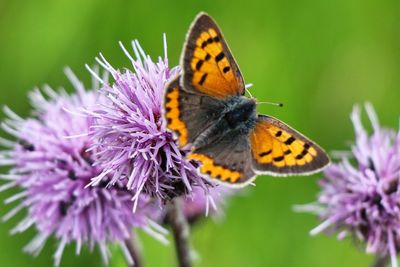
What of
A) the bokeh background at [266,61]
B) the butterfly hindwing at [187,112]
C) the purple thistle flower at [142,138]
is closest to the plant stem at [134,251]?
the purple thistle flower at [142,138]

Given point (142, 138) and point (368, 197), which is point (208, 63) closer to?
point (142, 138)

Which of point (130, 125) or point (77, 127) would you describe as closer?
point (130, 125)

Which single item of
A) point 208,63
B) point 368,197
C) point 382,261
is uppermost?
point 208,63

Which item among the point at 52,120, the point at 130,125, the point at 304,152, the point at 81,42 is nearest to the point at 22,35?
the point at 81,42

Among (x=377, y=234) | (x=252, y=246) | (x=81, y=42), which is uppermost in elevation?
(x=81, y=42)

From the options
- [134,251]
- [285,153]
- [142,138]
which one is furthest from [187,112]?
[134,251]

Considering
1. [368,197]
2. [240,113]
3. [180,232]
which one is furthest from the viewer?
[180,232]

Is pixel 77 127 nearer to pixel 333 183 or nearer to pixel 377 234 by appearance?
pixel 333 183

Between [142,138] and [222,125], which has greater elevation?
[142,138]

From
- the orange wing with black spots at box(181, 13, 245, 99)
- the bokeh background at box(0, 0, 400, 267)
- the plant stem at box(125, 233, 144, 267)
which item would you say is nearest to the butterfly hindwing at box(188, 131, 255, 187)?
the orange wing with black spots at box(181, 13, 245, 99)
